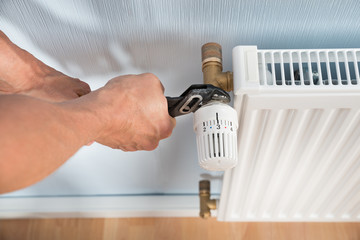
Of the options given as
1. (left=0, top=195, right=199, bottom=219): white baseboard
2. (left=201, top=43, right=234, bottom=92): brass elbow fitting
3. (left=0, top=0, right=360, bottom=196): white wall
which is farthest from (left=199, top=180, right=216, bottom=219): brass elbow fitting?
(left=201, top=43, right=234, bottom=92): brass elbow fitting

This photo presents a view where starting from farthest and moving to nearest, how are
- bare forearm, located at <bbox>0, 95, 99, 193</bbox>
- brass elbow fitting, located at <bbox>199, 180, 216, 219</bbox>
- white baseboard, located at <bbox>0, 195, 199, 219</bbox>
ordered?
1. white baseboard, located at <bbox>0, 195, 199, 219</bbox>
2. brass elbow fitting, located at <bbox>199, 180, 216, 219</bbox>
3. bare forearm, located at <bbox>0, 95, 99, 193</bbox>

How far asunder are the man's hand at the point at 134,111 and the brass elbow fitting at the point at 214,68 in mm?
72

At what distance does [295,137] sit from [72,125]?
39cm

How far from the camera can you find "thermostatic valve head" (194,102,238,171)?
493 millimetres

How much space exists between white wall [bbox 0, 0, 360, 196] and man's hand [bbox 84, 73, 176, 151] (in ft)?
0.27

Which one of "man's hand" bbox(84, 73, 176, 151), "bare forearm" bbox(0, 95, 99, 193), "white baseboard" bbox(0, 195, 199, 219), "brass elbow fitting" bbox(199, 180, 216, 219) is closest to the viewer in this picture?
"bare forearm" bbox(0, 95, 99, 193)

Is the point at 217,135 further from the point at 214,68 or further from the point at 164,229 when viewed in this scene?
the point at 164,229

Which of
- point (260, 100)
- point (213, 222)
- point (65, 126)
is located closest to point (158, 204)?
point (213, 222)

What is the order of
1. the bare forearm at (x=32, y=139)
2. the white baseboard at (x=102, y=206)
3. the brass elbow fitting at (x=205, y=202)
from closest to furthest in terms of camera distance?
the bare forearm at (x=32, y=139) → the brass elbow fitting at (x=205, y=202) → the white baseboard at (x=102, y=206)

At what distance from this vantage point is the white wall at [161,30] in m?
0.50

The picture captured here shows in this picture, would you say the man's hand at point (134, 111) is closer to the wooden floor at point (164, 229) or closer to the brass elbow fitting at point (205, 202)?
the brass elbow fitting at point (205, 202)

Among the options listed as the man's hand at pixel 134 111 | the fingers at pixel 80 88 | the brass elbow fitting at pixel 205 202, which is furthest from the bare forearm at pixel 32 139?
the brass elbow fitting at pixel 205 202

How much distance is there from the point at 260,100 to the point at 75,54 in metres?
0.29

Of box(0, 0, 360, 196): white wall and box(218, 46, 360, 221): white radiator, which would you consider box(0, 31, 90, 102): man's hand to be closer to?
box(0, 0, 360, 196): white wall
